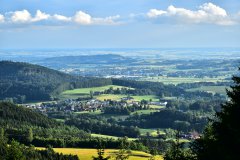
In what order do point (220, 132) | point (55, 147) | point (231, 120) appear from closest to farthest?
point (231, 120) → point (220, 132) → point (55, 147)

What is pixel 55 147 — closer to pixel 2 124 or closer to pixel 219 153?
pixel 2 124

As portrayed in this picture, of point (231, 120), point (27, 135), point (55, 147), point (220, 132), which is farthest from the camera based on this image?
point (27, 135)

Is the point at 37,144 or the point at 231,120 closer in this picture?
the point at 231,120

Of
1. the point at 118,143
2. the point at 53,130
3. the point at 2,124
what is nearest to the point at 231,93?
the point at 118,143

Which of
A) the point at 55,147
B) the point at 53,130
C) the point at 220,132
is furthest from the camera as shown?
the point at 53,130

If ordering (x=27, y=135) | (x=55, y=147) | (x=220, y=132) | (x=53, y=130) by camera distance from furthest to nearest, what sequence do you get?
(x=53, y=130) < (x=27, y=135) < (x=55, y=147) < (x=220, y=132)

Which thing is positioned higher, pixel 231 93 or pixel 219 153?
pixel 231 93

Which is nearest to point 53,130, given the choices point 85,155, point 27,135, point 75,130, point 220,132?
point 75,130

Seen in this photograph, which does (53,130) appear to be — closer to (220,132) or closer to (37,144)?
(37,144)

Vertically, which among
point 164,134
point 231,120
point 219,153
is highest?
point 231,120

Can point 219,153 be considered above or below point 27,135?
above
